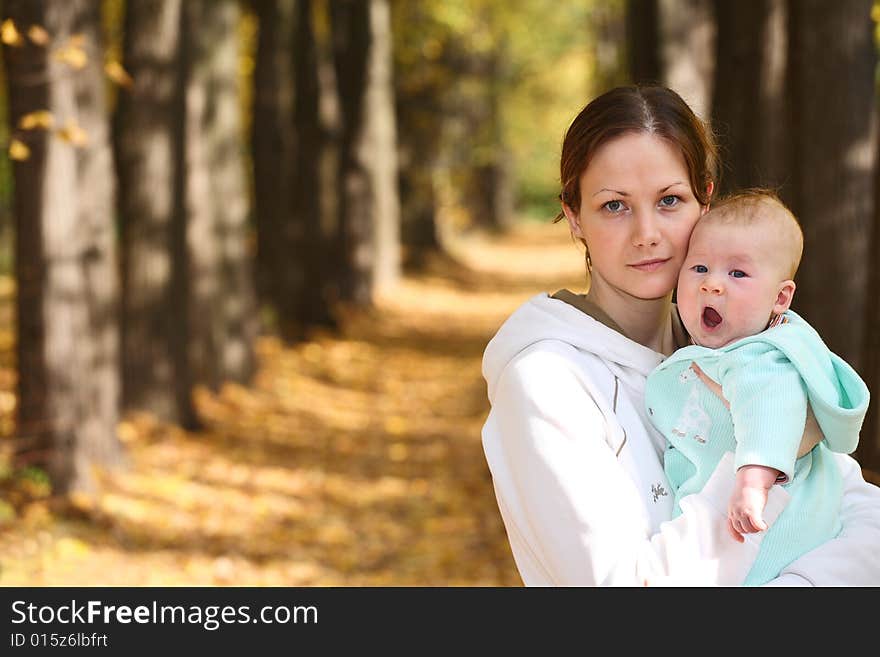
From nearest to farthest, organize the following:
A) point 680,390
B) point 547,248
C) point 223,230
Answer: point 680,390 → point 223,230 → point 547,248

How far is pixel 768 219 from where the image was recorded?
2711 millimetres

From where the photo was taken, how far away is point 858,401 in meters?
2.53

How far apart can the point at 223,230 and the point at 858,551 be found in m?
12.0

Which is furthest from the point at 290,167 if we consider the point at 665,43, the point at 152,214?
the point at 665,43

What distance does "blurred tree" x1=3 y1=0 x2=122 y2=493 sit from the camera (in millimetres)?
8523

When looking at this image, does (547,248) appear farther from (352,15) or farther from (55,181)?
(55,181)

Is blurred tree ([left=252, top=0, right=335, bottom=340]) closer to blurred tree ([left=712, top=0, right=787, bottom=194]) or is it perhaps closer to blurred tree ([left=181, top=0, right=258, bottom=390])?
blurred tree ([left=181, top=0, right=258, bottom=390])

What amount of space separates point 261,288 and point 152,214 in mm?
6439

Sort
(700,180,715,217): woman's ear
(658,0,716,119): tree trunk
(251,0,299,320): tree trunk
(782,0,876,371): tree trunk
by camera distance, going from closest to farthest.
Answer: (700,180,715,217): woman's ear
(782,0,876,371): tree trunk
(658,0,716,119): tree trunk
(251,0,299,320): tree trunk

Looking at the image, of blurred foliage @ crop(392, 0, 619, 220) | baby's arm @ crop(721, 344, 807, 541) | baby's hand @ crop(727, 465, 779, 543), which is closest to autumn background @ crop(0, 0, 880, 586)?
baby's arm @ crop(721, 344, 807, 541)

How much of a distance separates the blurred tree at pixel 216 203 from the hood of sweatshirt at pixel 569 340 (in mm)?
9963

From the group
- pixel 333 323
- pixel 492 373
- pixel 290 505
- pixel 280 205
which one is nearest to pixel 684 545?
pixel 492 373

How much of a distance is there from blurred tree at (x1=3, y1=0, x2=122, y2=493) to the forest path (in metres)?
0.45

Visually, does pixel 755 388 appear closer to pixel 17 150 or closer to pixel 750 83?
pixel 17 150
